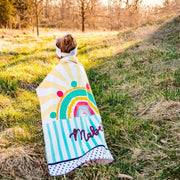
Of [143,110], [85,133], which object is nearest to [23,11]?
[143,110]

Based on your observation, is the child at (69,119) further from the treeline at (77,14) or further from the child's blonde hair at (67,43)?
the treeline at (77,14)

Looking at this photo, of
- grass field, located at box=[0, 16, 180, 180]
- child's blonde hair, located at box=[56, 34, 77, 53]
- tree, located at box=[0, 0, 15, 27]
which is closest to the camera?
grass field, located at box=[0, 16, 180, 180]

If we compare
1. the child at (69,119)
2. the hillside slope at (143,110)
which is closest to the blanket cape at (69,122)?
the child at (69,119)

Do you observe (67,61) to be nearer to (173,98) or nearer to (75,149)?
(75,149)

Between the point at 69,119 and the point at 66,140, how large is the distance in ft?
0.85

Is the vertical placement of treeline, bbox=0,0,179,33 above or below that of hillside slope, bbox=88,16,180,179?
above

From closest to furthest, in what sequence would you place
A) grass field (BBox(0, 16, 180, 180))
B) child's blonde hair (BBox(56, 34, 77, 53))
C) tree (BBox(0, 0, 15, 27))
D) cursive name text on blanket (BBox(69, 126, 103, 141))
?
1. grass field (BBox(0, 16, 180, 180))
2. cursive name text on blanket (BBox(69, 126, 103, 141))
3. child's blonde hair (BBox(56, 34, 77, 53))
4. tree (BBox(0, 0, 15, 27))

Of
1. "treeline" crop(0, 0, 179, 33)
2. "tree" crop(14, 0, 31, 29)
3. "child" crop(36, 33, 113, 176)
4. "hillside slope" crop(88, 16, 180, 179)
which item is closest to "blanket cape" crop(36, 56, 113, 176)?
"child" crop(36, 33, 113, 176)

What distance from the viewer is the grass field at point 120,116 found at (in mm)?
2072

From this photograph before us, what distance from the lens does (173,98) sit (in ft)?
10.3

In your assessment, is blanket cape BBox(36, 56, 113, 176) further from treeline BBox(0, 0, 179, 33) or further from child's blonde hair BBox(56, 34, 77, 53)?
treeline BBox(0, 0, 179, 33)

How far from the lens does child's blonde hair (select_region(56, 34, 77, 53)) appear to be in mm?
2576

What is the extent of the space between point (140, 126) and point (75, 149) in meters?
1.14

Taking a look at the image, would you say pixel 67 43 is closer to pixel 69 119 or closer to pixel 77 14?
pixel 69 119
